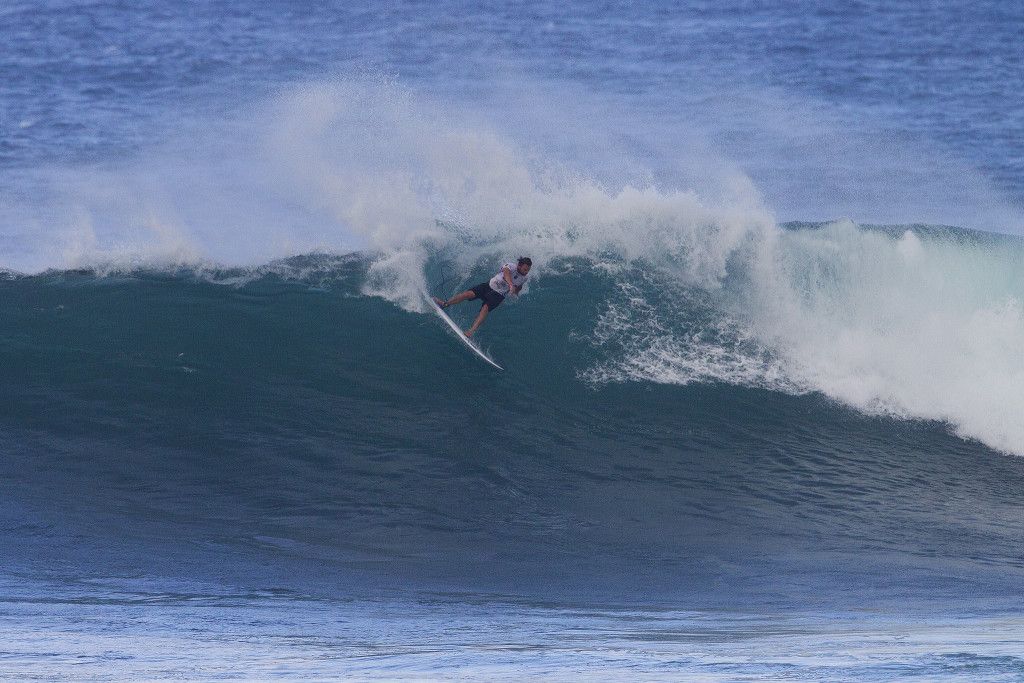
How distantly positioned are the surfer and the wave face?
0.61 meters

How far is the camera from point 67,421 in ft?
39.6

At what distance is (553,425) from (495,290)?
1700mm

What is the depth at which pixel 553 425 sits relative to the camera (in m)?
12.6

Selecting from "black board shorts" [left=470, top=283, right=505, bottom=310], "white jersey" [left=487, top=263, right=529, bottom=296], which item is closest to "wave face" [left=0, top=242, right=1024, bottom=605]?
"black board shorts" [left=470, top=283, right=505, bottom=310]

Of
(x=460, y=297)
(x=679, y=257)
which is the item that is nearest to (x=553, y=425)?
(x=460, y=297)

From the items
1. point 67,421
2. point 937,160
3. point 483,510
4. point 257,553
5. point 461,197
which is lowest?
point 257,553

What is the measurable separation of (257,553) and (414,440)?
264 centimetres

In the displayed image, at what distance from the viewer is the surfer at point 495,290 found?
42.9 feet

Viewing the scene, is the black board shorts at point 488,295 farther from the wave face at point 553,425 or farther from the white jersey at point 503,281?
the wave face at point 553,425

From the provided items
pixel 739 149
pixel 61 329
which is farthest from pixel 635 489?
pixel 739 149

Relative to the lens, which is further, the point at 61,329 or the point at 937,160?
the point at 937,160

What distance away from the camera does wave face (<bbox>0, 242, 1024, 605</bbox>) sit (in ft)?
32.4

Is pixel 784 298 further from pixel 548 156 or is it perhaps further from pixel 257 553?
pixel 548 156

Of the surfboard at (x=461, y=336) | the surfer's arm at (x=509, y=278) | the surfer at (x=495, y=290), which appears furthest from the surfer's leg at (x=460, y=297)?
the surfer's arm at (x=509, y=278)
